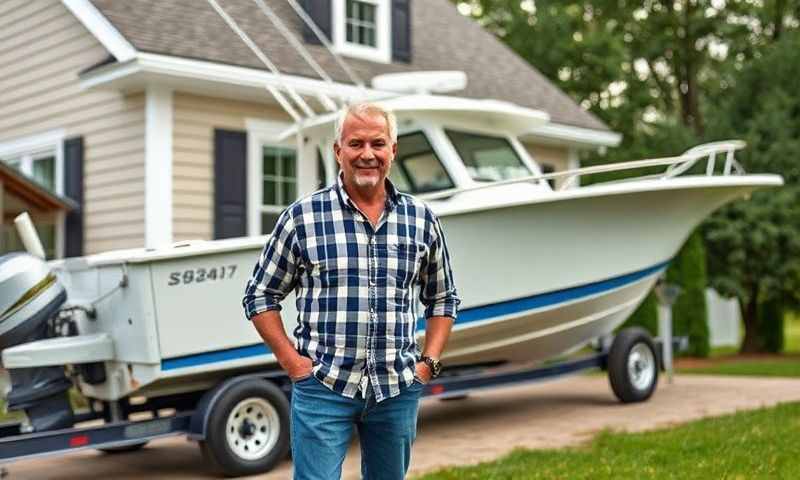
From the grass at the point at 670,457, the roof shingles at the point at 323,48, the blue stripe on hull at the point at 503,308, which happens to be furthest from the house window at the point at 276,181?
the grass at the point at 670,457

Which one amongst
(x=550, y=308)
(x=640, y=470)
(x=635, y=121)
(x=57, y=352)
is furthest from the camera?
(x=635, y=121)

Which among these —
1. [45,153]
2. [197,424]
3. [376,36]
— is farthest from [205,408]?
[376,36]

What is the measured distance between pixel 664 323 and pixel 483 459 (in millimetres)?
4387

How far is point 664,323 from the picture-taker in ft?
34.0

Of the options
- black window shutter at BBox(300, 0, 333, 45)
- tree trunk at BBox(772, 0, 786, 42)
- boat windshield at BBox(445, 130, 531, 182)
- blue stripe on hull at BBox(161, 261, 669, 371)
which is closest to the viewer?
blue stripe on hull at BBox(161, 261, 669, 371)

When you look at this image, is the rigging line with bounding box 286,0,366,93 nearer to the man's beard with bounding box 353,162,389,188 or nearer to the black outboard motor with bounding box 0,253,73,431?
the black outboard motor with bounding box 0,253,73,431

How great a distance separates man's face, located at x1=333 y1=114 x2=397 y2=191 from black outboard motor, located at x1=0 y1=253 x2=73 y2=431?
3555 mm

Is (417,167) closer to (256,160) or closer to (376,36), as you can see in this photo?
(256,160)

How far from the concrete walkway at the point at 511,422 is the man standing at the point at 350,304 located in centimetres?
301

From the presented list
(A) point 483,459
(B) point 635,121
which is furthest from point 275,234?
(B) point 635,121

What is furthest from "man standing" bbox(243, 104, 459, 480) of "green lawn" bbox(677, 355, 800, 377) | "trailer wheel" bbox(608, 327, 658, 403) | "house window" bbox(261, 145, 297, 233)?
"green lawn" bbox(677, 355, 800, 377)

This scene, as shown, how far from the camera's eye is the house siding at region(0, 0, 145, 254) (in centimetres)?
1008

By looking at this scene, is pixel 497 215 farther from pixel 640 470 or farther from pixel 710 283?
pixel 710 283

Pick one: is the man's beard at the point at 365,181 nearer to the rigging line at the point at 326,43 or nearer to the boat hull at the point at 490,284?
the boat hull at the point at 490,284
